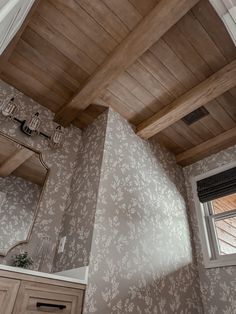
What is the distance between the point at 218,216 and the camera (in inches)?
100

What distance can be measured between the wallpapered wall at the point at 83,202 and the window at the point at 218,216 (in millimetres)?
1306

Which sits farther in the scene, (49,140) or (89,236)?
(49,140)

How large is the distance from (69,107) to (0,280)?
5.10ft

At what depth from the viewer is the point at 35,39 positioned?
6.23ft

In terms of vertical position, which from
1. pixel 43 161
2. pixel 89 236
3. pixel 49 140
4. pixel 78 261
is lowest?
pixel 78 261

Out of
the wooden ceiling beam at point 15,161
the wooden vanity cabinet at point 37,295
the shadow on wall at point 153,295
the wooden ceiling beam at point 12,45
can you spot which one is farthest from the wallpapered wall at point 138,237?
the wooden ceiling beam at point 12,45

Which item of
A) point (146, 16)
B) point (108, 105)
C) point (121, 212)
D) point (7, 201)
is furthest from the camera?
point (108, 105)

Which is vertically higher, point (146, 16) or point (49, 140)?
point (146, 16)

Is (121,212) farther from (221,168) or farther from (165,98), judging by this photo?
(221,168)

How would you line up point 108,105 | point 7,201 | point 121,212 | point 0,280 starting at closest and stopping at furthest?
1. point 0,280
2. point 7,201
3. point 121,212
4. point 108,105

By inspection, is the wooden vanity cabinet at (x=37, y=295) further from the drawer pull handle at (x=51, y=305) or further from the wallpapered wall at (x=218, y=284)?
the wallpapered wall at (x=218, y=284)

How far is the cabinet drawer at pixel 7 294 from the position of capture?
1159mm

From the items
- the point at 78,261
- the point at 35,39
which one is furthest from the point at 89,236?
the point at 35,39

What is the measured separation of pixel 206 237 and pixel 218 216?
0.25 m
